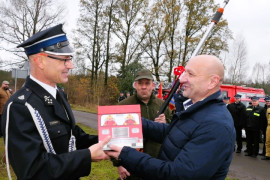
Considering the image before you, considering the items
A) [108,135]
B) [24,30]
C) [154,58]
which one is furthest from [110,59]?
[108,135]

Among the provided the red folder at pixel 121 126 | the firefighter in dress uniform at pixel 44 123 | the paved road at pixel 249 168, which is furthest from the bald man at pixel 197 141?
the paved road at pixel 249 168

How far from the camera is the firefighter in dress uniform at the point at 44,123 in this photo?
1606 mm

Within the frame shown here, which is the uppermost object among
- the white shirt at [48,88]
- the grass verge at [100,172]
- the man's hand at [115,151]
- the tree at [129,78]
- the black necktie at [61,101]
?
the tree at [129,78]

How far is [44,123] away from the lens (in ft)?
5.86

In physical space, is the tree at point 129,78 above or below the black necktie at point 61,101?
above

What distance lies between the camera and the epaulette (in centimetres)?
174

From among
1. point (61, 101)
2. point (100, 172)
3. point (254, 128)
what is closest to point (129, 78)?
point (254, 128)

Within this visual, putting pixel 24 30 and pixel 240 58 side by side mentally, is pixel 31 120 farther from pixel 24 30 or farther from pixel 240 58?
pixel 240 58

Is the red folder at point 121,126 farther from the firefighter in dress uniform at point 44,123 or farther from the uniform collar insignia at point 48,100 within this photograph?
the uniform collar insignia at point 48,100

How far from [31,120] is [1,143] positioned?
7374 mm

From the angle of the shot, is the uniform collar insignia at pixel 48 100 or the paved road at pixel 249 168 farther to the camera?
the paved road at pixel 249 168

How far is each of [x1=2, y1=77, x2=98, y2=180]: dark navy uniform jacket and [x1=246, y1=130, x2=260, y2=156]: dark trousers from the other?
8.70m

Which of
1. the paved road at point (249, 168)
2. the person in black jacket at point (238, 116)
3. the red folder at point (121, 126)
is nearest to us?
the red folder at point (121, 126)

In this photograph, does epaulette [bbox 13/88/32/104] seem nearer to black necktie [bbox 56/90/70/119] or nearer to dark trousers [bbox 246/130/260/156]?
black necktie [bbox 56/90/70/119]
